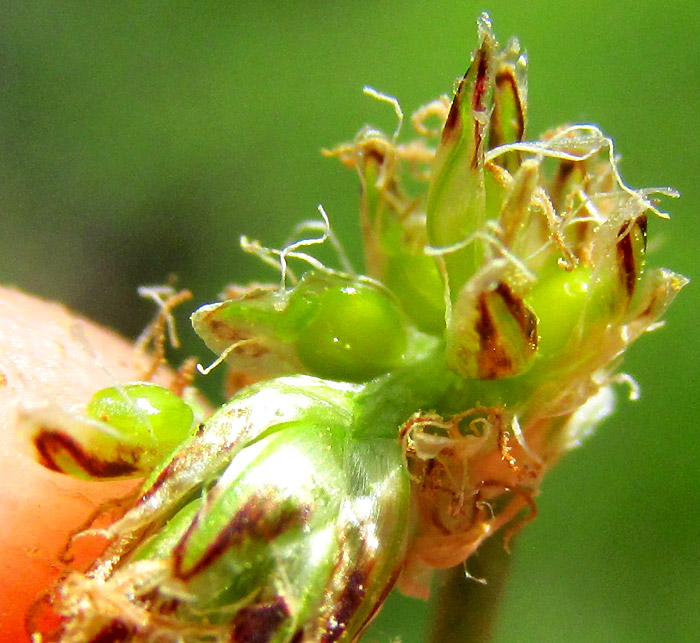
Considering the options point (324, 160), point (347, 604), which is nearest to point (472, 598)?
point (347, 604)

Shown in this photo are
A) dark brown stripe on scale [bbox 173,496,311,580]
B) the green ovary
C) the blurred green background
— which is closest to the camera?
dark brown stripe on scale [bbox 173,496,311,580]

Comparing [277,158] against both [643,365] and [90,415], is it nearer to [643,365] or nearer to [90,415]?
[643,365]

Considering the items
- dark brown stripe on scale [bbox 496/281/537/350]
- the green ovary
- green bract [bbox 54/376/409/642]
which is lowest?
green bract [bbox 54/376/409/642]

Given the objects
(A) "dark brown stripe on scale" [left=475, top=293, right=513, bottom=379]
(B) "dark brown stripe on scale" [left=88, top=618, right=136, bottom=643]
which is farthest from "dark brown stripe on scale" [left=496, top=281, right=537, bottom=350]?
(B) "dark brown stripe on scale" [left=88, top=618, right=136, bottom=643]

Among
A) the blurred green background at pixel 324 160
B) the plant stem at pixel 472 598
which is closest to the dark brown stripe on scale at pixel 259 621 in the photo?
the plant stem at pixel 472 598

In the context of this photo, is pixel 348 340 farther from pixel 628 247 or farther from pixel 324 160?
pixel 324 160

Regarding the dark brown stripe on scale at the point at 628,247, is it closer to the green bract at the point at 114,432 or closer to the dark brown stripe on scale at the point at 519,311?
the dark brown stripe on scale at the point at 519,311

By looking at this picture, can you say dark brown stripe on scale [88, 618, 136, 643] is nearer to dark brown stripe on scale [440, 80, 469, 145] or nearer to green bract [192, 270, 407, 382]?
green bract [192, 270, 407, 382]
